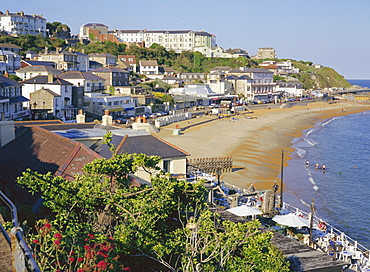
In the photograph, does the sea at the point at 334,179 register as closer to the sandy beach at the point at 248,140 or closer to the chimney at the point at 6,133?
the sandy beach at the point at 248,140

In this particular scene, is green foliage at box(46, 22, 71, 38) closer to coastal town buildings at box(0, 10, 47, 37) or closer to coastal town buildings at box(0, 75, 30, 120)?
coastal town buildings at box(0, 10, 47, 37)

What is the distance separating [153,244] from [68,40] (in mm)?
129441

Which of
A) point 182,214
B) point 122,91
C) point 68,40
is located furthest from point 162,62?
point 182,214

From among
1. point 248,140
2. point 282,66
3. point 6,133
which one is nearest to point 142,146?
point 6,133

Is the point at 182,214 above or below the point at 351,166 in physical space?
above

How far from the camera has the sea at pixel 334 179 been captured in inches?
1054

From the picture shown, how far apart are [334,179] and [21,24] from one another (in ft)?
371

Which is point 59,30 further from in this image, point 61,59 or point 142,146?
point 142,146

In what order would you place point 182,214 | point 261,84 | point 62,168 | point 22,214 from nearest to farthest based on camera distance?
point 22,214
point 182,214
point 62,168
point 261,84

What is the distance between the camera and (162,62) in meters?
132

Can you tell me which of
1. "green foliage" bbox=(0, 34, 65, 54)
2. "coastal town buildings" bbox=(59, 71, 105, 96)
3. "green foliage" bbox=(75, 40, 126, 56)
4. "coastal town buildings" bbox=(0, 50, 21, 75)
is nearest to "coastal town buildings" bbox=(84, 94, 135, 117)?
"coastal town buildings" bbox=(59, 71, 105, 96)

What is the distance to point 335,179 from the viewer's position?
37.8 metres

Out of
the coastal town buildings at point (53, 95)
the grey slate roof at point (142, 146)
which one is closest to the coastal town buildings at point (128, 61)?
the coastal town buildings at point (53, 95)

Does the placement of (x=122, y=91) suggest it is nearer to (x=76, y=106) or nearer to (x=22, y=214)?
(x=76, y=106)
